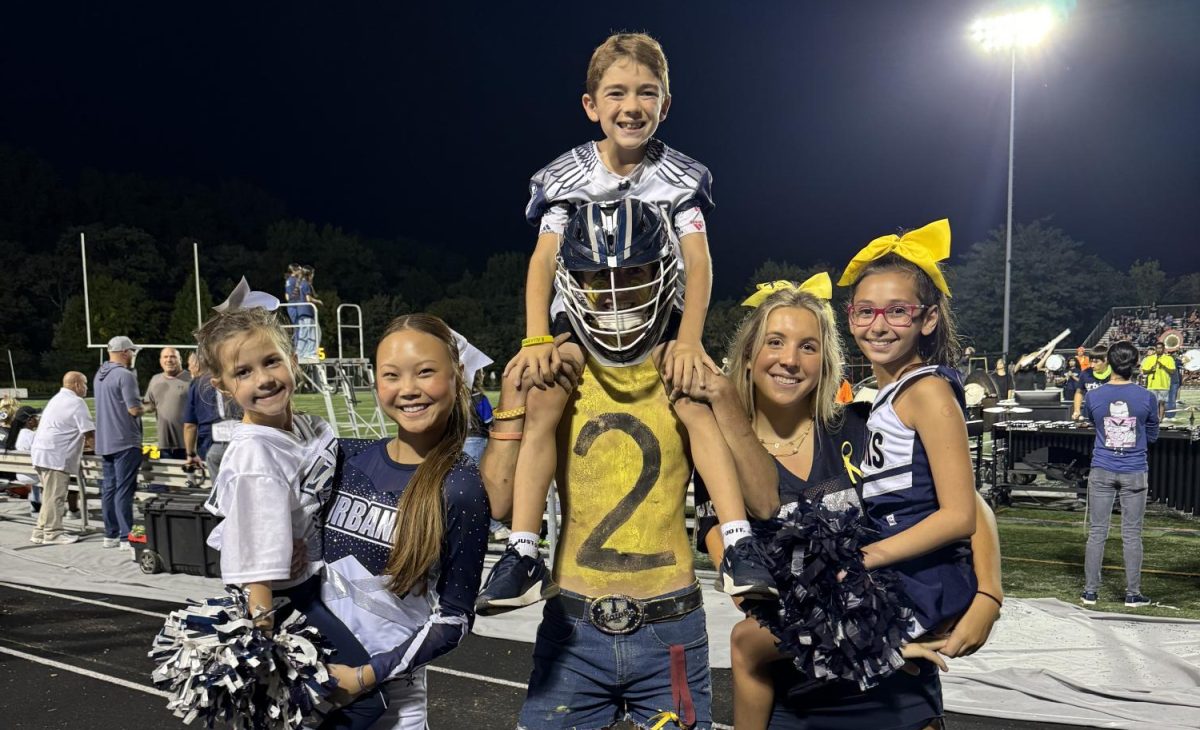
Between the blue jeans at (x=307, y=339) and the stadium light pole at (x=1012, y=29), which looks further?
the stadium light pole at (x=1012, y=29)

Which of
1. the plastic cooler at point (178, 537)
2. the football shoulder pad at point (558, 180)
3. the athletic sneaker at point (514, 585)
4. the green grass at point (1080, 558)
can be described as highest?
the football shoulder pad at point (558, 180)

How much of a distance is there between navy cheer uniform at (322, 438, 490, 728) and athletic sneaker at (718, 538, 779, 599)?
2.02 ft

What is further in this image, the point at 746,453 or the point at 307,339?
the point at 307,339

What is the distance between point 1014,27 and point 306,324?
28054mm

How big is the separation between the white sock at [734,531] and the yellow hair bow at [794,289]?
28.9 inches

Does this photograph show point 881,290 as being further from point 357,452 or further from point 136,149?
point 136,149

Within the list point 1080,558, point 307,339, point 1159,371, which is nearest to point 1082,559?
point 1080,558

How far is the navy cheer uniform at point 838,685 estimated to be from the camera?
87.8 inches

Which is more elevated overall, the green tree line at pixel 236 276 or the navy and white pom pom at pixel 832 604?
the green tree line at pixel 236 276

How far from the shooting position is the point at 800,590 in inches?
74.4

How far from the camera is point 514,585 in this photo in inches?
84.9

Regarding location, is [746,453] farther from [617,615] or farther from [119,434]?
[119,434]

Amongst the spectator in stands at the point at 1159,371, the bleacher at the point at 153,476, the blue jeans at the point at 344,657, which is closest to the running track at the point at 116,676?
the bleacher at the point at 153,476

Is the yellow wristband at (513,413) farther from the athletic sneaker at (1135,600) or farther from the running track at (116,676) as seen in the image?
the athletic sneaker at (1135,600)
